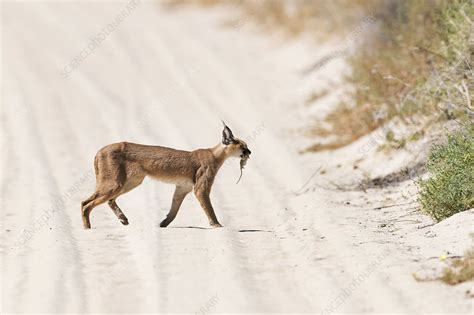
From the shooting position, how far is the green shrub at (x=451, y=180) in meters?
9.13

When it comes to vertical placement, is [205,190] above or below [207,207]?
above

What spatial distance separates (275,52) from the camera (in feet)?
67.3

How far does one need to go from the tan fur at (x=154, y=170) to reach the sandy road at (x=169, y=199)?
0.27m

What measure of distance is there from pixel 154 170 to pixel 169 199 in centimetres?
162

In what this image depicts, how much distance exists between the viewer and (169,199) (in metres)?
11.6

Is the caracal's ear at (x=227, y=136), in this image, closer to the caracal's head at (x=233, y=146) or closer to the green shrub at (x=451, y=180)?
the caracal's head at (x=233, y=146)

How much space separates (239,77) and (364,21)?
293 centimetres

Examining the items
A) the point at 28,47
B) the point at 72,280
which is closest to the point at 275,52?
the point at 28,47

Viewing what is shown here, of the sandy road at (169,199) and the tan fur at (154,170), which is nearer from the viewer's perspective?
the sandy road at (169,199)

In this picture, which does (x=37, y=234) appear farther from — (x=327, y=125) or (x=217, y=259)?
(x=327, y=125)

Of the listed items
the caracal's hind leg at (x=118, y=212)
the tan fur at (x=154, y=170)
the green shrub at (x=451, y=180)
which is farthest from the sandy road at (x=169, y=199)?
the green shrub at (x=451, y=180)

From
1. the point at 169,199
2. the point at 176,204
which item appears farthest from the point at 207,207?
the point at 169,199

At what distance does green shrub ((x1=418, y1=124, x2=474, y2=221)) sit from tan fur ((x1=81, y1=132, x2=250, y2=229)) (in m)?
2.18

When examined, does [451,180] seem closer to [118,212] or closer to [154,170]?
[154,170]
